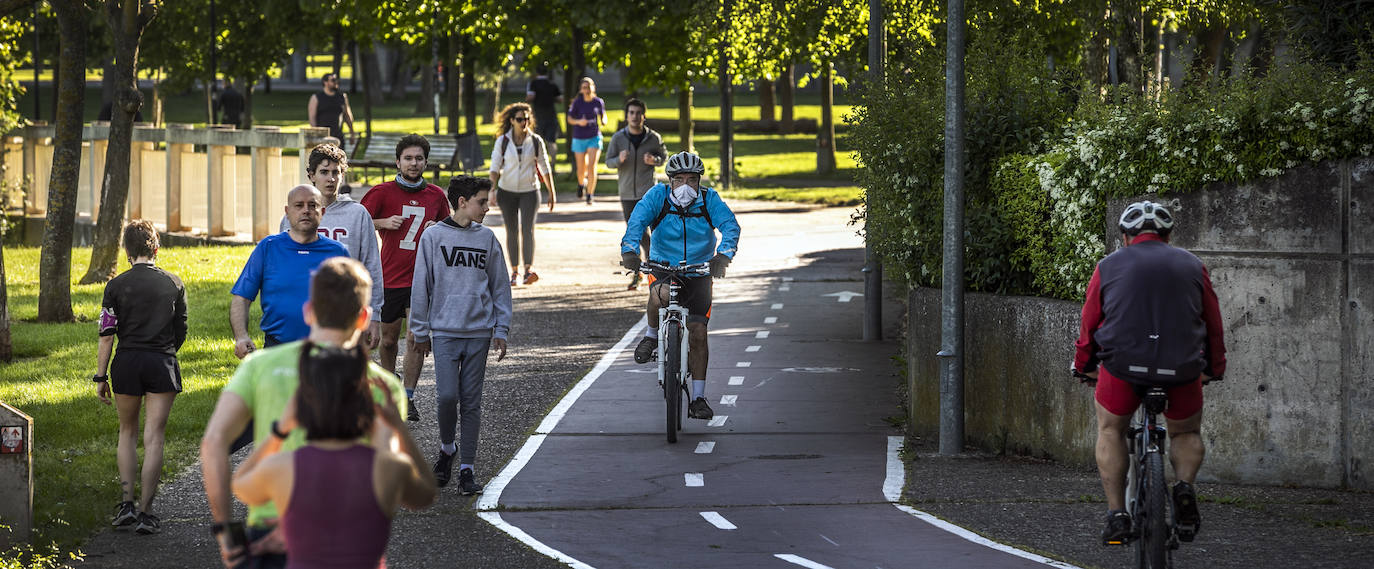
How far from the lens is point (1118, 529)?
22.9 feet

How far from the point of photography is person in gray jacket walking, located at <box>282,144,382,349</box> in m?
9.20

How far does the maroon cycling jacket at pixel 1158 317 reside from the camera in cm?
688

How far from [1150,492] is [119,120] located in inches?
505

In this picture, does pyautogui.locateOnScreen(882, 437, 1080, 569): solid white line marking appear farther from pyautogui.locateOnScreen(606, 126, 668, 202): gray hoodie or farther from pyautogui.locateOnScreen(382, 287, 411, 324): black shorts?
pyautogui.locateOnScreen(606, 126, 668, 202): gray hoodie

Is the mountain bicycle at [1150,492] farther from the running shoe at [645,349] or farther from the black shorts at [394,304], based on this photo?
the black shorts at [394,304]

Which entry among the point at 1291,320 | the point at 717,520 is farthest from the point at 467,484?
the point at 1291,320

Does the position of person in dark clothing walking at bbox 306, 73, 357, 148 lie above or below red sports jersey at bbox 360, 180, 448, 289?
above

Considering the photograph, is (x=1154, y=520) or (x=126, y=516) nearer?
(x=1154, y=520)

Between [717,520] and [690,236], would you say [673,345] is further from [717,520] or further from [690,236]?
[717,520]

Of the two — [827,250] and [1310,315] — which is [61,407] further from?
[827,250]

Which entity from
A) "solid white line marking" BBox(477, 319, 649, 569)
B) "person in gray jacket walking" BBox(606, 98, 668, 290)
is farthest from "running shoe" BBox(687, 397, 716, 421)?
"person in gray jacket walking" BBox(606, 98, 668, 290)

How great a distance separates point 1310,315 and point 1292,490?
91 centimetres

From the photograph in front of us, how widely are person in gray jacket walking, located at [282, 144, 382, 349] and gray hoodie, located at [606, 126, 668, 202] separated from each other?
7.71 metres

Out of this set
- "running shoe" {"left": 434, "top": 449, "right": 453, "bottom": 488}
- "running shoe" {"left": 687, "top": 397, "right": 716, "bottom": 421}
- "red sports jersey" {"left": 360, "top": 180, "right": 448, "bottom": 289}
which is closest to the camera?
"running shoe" {"left": 434, "top": 449, "right": 453, "bottom": 488}
